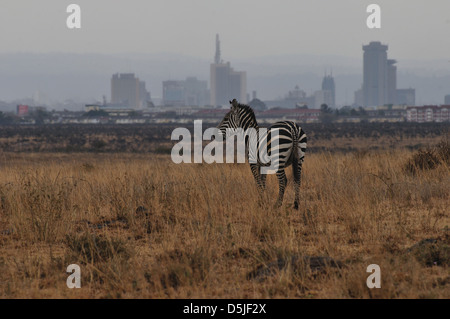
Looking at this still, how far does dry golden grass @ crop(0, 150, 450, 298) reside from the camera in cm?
640

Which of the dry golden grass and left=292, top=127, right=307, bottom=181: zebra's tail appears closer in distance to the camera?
the dry golden grass

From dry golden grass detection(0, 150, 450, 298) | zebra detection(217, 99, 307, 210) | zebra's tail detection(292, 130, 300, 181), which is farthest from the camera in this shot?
zebra's tail detection(292, 130, 300, 181)

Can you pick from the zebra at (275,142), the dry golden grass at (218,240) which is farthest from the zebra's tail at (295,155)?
the dry golden grass at (218,240)

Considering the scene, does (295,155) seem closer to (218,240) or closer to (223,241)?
(218,240)

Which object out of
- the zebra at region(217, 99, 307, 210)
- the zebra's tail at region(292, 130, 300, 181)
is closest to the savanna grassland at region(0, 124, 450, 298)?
the zebra at region(217, 99, 307, 210)

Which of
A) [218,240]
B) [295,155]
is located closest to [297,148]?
[295,155]

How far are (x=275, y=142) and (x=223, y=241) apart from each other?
3510 mm

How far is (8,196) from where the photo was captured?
10.9 meters

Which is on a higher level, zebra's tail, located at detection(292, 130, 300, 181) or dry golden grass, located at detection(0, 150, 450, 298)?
zebra's tail, located at detection(292, 130, 300, 181)

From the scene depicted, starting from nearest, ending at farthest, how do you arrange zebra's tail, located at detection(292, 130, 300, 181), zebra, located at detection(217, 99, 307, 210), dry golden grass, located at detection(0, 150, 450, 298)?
dry golden grass, located at detection(0, 150, 450, 298), zebra, located at detection(217, 99, 307, 210), zebra's tail, located at detection(292, 130, 300, 181)

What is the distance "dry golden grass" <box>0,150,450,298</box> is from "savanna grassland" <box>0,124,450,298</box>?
20 millimetres

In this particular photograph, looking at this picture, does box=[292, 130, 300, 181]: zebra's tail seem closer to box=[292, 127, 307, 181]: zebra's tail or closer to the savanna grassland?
box=[292, 127, 307, 181]: zebra's tail
